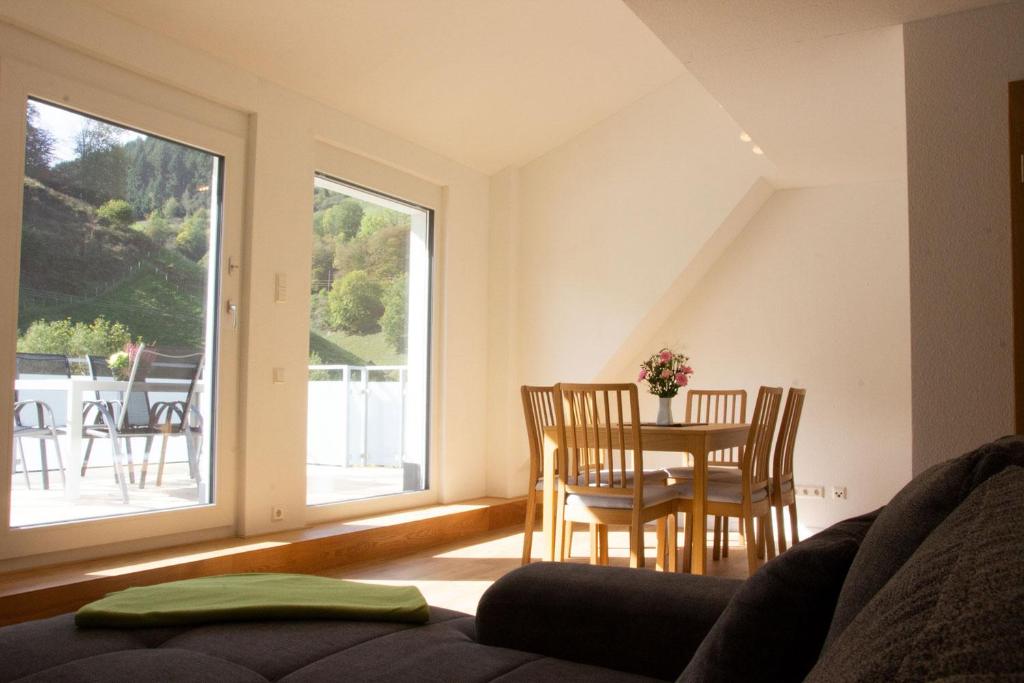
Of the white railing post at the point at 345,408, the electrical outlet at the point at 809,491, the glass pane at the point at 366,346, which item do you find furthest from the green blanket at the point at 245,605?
the electrical outlet at the point at 809,491

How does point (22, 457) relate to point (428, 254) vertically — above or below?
below

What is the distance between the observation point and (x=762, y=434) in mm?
4238

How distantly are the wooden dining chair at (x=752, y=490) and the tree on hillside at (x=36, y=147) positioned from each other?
3112mm

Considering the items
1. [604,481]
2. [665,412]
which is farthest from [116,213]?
[665,412]

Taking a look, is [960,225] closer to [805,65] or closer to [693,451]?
[805,65]

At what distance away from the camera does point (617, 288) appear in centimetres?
592

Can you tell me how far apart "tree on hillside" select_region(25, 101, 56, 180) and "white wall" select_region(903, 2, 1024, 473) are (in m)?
3.45

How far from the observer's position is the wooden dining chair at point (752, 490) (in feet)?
12.9

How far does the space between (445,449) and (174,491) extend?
6.80 ft

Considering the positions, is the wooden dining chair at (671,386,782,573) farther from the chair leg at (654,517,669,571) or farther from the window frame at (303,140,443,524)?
the window frame at (303,140,443,524)

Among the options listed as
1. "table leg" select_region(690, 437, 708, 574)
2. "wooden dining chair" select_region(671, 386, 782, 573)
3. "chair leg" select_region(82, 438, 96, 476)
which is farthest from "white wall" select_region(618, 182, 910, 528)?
"chair leg" select_region(82, 438, 96, 476)

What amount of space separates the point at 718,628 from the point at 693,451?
2.93 metres

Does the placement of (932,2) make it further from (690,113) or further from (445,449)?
(445,449)

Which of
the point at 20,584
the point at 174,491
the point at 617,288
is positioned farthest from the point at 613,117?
the point at 20,584
